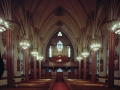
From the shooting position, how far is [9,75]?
47.7 feet

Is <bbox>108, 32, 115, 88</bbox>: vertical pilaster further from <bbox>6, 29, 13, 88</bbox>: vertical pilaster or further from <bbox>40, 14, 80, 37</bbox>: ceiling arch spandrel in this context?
<bbox>40, 14, 80, 37</bbox>: ceiling arch spandrel

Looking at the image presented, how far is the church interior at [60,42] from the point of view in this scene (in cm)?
1513

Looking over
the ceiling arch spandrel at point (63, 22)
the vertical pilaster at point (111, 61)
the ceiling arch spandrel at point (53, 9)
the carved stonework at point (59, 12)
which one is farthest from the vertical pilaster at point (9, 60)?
the ceiling arch spandrel at point (63, 22)

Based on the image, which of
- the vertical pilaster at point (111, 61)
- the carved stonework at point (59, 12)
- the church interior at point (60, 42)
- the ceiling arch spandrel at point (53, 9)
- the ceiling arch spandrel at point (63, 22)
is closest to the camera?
the vertical pilaster at point (111, 61)

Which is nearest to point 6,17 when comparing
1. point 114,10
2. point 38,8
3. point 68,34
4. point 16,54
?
point 114,10

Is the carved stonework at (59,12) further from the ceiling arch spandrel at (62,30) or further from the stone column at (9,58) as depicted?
the stone column at (9,58)

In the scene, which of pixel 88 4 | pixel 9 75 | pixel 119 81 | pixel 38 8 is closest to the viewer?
pixel 9 75

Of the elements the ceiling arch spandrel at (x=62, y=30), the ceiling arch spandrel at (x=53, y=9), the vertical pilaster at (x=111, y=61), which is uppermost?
the ceiling arch spandrel at (x=53, y=9)

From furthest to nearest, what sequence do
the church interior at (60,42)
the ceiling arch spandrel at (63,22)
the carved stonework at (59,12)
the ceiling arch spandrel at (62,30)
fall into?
1. the ceiling arch spandrel at (62,30)
2. the ceiling arch spandrel at (63,22)
3. the carved stonework at (59,12)
4. the church interior at (60,42)

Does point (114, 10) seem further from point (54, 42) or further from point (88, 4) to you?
point (54, 42)

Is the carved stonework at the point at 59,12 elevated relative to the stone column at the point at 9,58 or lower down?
elevated

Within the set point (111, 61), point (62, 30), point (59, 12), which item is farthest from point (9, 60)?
point (62, 30)

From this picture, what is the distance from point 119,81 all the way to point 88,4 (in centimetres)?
1103

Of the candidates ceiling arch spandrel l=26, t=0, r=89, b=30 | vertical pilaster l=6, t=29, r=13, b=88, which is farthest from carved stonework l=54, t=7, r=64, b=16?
vertical pilaster l=6, t=29, r=13, b=88
